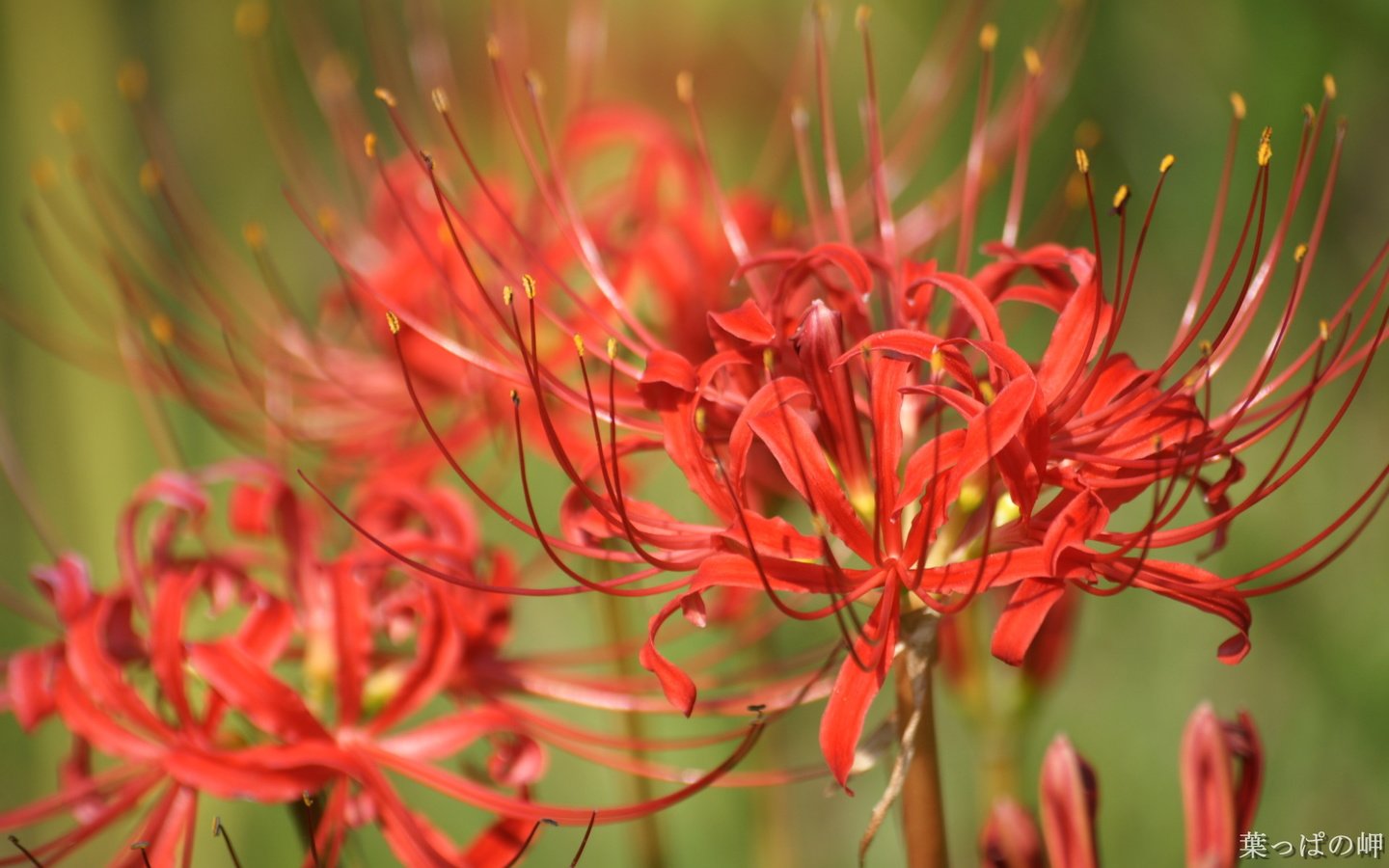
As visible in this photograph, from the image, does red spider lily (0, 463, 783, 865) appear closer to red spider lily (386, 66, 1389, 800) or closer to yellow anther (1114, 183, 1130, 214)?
red spider lily (386, 66, 1389, 800)

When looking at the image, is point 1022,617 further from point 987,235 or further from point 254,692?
point 987,235

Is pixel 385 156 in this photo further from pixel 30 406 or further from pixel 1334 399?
pixel 1334 399

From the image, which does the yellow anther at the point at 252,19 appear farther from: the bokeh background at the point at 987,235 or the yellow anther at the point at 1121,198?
the yellow anther at the point at 1121,198

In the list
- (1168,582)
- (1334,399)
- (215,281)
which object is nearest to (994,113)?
(1334,399)

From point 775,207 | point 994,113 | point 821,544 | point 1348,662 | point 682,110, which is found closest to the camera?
point 821,544

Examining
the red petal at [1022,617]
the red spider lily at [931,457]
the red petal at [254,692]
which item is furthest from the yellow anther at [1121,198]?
the red petal at [254,692]

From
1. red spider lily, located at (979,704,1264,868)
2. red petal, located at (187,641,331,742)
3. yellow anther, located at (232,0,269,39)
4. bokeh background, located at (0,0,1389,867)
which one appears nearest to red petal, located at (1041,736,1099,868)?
red spider lily, located at (979,704,1264,868)

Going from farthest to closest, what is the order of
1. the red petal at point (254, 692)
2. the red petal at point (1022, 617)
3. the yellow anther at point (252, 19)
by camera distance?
the yellow anther at point (252, 19)
the red petal at point (254, 692)
the red petal at point (1022, 617)
